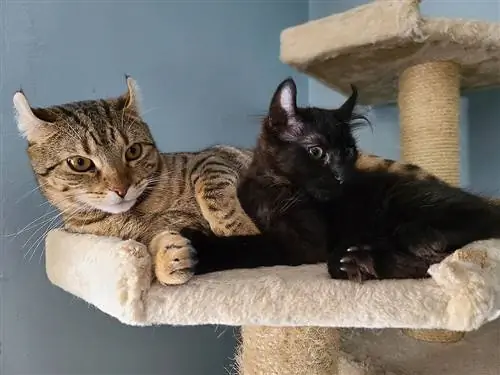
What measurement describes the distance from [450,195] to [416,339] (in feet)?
2.02

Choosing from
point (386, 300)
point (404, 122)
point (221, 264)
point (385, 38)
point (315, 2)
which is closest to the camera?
point (386, 300)

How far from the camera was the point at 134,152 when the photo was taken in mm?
1303

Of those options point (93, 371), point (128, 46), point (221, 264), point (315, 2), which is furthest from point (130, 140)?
point (315, 2)

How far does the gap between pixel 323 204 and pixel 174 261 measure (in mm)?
398

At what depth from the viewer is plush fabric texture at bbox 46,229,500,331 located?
87 centimetres

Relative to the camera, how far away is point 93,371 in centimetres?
166

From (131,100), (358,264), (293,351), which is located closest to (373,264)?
(358,264)

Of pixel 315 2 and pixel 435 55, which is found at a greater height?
pixel 315 2

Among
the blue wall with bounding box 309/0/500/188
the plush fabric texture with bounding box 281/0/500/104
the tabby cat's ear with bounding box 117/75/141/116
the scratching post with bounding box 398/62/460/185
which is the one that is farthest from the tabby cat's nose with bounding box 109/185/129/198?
the blue wall with bounding box 309/0/500/188

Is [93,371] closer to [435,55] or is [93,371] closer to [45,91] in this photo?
[45,91]

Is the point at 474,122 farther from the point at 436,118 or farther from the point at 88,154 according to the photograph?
the point at 88,154

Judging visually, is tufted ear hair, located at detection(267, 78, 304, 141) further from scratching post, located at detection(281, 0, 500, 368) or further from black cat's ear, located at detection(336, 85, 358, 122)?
scratching post, located at detection(281, 0, 500, 368)

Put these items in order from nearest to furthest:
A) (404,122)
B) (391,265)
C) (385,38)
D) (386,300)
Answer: (386,300) → (391,265) → (385,38) → (404,122)

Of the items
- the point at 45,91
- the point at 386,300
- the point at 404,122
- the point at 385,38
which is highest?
the point at 385,38
